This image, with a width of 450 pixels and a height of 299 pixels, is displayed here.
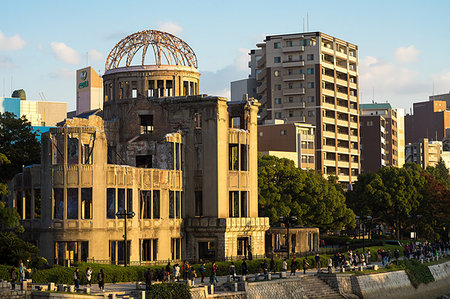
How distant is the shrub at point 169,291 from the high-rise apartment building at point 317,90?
103 meters

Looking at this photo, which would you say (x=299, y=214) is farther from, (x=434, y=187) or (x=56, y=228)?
(x=56, y=228)

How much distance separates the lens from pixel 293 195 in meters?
95.8

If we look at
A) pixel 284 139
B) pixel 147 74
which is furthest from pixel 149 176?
pixel 284 139

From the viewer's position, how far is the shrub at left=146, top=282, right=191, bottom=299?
50.0 m

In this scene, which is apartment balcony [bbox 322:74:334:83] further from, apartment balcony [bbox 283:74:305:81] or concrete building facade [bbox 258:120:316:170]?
concrete building facade [bbox 258:120:316:170]

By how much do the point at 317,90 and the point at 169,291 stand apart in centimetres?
10794

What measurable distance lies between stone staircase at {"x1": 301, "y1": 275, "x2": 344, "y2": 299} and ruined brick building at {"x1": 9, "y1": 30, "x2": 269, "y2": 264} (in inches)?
427

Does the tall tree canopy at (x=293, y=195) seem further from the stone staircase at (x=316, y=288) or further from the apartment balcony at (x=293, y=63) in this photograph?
the apartment balcony at (x=293, y=63)

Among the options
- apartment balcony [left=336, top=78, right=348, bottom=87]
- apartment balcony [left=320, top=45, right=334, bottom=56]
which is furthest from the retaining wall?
apartment balcony [left=336, top=78, right=348, bottom=87]

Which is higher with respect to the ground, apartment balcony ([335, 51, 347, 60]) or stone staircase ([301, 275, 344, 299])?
apartment balcony ([335, 51, 347, 60])

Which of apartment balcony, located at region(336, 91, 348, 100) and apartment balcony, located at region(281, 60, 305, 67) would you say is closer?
apartment balcony, located at region(281, 60, 305, 67)

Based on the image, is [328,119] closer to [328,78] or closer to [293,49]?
[328,78]

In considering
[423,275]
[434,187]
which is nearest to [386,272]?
A: [423,275]

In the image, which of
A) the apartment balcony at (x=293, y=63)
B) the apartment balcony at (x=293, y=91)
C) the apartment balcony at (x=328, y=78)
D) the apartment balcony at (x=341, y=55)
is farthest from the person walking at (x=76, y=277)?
the apartment balcony at (x=341, y=55)
